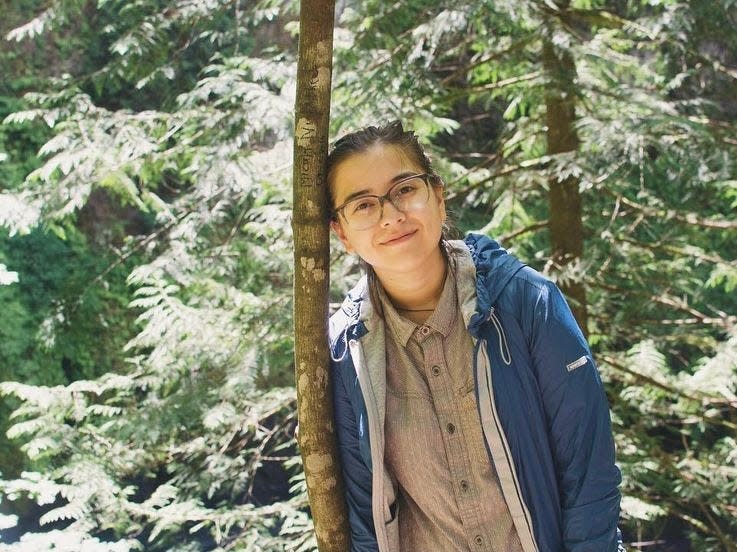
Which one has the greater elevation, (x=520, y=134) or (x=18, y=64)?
(x=18, y=64)

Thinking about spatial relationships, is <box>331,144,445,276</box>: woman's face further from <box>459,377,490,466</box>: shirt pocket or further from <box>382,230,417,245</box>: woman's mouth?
<box>459,377,490,466</box>: shirt pocket

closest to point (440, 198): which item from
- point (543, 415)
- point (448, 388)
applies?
point (448, 388)

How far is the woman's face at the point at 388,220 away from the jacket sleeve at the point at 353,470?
33 cm

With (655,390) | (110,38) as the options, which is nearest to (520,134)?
(655,390)

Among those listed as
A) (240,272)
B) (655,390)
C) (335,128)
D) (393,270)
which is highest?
(335,128)

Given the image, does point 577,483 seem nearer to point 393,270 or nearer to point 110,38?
point 393,270

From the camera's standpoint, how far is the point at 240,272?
5043mm

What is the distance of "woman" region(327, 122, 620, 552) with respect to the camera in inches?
60.2

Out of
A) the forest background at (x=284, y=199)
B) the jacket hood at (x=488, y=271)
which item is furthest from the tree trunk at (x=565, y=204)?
the jacket hood at (x=488, y=271)

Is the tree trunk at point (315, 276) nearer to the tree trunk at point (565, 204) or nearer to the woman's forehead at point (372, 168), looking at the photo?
the woman's forehead at point (372, 168)

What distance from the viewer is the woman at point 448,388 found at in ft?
5.02

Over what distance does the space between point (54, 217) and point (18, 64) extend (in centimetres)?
710

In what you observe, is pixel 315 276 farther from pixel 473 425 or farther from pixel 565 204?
pixel 565 204

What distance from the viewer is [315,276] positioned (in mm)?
1783
